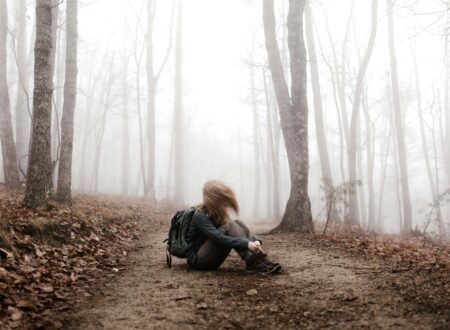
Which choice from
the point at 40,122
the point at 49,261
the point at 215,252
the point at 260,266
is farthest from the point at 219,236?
the point at 40,122

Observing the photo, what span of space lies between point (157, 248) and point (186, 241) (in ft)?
7.95

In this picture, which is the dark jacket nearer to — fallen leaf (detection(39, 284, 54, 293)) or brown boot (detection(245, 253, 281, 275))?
brown boot (detection(245, 253, 281, 275))

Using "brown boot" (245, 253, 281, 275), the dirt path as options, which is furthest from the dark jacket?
the dirt path

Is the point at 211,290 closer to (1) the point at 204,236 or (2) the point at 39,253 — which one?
(1) the point at 204,236

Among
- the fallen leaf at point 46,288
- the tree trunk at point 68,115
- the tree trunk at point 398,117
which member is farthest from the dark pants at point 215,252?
the tree trunk at point 398,117

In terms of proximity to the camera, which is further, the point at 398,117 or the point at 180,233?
the point at 398,117

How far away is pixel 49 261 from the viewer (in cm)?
485

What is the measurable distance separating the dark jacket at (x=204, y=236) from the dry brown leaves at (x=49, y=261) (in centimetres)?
112

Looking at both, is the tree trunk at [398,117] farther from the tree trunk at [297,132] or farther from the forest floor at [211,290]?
the forest floor at [211,290]

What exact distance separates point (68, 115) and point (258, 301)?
7512 millimetres

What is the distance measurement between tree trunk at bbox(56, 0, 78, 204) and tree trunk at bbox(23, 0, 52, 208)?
228 cm

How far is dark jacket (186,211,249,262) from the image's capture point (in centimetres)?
486

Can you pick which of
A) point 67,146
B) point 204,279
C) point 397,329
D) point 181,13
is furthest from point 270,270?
point 181,13

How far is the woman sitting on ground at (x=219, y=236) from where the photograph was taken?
4.90 metres
